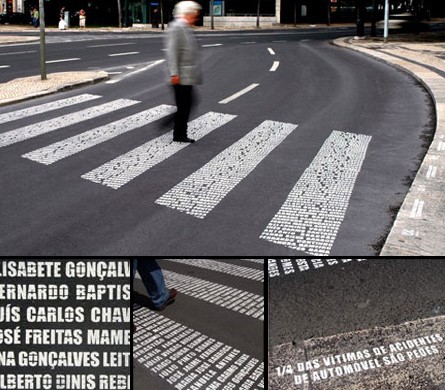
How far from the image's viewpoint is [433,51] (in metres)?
25.8

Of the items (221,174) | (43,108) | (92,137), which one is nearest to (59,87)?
(43,108)

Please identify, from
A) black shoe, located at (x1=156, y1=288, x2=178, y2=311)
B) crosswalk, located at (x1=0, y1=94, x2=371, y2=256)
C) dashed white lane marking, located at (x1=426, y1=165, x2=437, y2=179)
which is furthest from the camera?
dashed white lane marking, located at (x1=426, y1=165, x2=437, y2=179)

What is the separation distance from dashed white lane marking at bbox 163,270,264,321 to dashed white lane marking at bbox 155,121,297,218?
4.68ft

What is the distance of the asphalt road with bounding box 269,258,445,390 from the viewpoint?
13.8ft

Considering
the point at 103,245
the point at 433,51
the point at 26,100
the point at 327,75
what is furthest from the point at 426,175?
the point at 433,51

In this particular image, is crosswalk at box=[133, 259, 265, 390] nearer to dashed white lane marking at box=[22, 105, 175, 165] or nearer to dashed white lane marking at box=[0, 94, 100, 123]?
dashed white lane marking at box=[22, 105, 175, 165]

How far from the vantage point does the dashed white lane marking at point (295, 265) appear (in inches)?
201

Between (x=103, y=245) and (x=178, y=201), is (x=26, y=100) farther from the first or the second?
(x=103, y=245)

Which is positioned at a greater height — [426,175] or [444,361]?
[426,175]

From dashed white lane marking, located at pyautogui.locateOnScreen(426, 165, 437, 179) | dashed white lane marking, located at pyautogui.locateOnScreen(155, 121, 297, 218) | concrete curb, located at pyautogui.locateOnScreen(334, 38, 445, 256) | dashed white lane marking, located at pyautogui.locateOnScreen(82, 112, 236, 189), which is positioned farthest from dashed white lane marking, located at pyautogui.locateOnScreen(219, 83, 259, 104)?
dashed white lane marking, located at pyautogui.locateOnScreen(426, 165, 437, 179)

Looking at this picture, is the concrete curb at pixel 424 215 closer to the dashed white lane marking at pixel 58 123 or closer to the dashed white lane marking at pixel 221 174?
the dashed white lane marking at pixel 221 174

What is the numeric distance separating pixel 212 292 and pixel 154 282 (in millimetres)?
625

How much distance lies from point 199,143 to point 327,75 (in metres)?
9.15

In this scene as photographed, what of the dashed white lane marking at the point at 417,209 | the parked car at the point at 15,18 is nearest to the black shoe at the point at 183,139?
the dashed white lane marking at the point at 417,209
